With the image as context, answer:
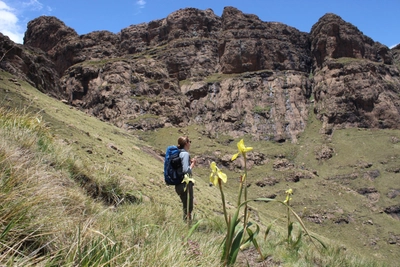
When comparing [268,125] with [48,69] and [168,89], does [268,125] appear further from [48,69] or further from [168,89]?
[48,69]

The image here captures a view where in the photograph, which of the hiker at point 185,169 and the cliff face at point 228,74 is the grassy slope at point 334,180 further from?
the hiker at point 185,169

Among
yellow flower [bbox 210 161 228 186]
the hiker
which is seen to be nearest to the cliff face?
the hiker

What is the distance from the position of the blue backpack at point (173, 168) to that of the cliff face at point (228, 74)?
3446 inches

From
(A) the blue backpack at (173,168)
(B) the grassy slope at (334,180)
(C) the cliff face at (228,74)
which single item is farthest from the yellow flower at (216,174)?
(C) the cliff face at (228,74)

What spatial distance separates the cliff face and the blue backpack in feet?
287

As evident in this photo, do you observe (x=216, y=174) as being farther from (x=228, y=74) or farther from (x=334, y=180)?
(x=228, y=74)

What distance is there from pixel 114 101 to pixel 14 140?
98596 millimetres

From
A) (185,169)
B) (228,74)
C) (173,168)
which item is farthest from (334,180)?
(185,169)

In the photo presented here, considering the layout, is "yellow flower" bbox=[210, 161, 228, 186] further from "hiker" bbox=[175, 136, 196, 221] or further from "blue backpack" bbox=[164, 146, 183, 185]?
"blue backpack" bbox=[164, 146, 183, 185]

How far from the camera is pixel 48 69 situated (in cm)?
4944

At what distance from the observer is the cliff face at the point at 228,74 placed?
340ft

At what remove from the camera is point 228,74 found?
128m

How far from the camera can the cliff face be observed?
10369 cm

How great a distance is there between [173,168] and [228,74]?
409 feet
